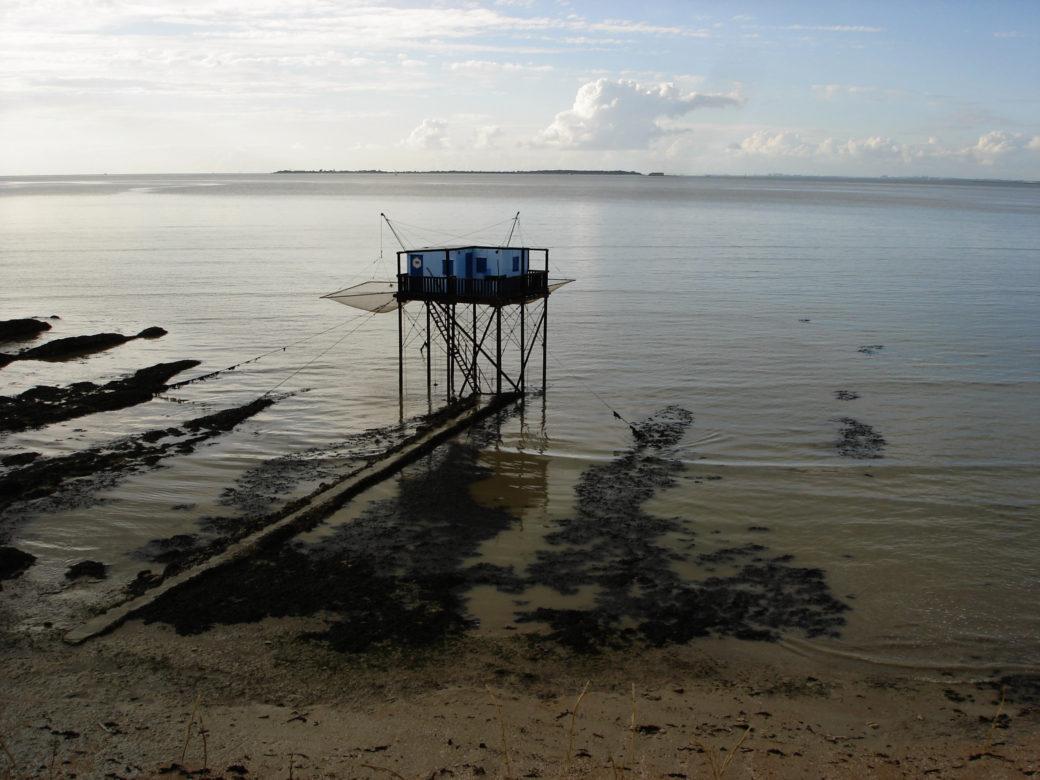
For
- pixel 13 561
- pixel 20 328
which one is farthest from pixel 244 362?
pixel 13 561

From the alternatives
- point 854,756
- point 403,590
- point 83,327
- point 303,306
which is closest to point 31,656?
point 403,590

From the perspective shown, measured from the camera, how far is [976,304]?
5138 centimetres

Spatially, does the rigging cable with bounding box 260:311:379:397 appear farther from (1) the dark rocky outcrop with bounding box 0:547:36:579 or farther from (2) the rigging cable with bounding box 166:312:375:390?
(1) the dark rocky outcrop with bounding box 0:547:36:579

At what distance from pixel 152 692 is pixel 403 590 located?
16.0 feet

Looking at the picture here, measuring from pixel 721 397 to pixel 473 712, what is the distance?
21.2 meters

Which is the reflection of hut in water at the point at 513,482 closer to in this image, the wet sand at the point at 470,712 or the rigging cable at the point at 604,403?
the rigging cable at the point at 604,403

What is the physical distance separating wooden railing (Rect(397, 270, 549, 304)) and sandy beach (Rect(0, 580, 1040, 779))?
14.8 metres

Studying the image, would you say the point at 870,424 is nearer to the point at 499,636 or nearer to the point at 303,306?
the point at 499,636

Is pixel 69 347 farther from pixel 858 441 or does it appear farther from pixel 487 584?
pixel 858 441

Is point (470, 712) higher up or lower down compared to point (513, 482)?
lower down

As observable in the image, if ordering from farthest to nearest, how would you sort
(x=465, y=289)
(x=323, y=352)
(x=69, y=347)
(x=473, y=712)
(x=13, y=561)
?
(x=323, y=352) < (x=69, y=347) < (x=465, y=289) < (x=13, y=561) < (x=473, y=712)

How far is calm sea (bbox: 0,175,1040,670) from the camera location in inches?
688

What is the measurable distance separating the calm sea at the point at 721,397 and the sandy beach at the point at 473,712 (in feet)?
5.52

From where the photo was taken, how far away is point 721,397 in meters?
30.9
